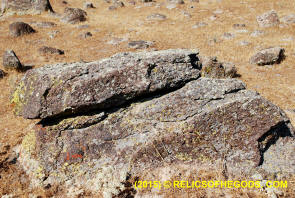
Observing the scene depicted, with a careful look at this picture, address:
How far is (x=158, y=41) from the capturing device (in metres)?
31.8

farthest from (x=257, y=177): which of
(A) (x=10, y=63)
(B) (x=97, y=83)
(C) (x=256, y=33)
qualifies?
(C) (x=256, y=33)

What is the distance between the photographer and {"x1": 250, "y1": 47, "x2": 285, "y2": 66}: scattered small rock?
2470 cm

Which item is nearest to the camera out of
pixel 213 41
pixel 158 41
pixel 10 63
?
pixel 10 63

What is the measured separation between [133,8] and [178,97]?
41804 mm

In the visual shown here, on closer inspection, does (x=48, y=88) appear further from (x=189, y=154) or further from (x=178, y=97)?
(x=189, y=154)

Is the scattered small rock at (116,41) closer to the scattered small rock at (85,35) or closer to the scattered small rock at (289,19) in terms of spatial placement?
the scattered small rock at (85,35)

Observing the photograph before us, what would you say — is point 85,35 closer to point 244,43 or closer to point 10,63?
point 10,63

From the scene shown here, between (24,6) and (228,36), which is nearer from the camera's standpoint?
(228,36)

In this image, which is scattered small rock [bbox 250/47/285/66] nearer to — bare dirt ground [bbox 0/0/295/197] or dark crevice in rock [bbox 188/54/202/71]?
bare dirt ground [bbox 0/0/295/197]

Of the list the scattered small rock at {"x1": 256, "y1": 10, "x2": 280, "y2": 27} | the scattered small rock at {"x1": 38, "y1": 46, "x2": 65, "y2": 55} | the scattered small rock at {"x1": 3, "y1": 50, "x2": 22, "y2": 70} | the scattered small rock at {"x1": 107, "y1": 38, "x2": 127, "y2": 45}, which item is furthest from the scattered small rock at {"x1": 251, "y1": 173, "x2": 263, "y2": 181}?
the scattered small rock at {"x1": 256, "y1": 10, "x2": 280, "y2": 27}

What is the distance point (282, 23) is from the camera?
3403cm

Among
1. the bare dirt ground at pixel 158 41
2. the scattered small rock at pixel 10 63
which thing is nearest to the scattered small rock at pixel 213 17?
the bare dirt ground at pixel 158 41

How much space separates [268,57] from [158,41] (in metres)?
14.7

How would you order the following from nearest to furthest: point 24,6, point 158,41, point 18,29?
1. point 158,41
2. point 18,29
3. point 24,6
